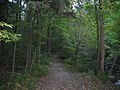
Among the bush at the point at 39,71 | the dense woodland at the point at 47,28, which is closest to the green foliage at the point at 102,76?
the dense woodland at the point at 47,28

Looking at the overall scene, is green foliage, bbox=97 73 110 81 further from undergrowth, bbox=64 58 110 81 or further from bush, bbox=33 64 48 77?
bush, bbox=33 64 48 77

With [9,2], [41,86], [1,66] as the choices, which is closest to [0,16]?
[9,2]

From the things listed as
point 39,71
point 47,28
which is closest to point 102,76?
point 39,71

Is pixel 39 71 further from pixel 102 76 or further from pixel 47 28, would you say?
pixel 102 76

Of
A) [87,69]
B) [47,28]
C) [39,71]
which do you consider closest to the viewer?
[39,71]

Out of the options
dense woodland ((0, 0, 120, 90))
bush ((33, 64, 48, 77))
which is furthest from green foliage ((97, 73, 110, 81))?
bush ((33, 64, 48, 77))

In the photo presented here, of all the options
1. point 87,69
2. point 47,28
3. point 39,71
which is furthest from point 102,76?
point 47,28

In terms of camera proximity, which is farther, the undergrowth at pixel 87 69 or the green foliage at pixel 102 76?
the undergrowth at pixel 87 69

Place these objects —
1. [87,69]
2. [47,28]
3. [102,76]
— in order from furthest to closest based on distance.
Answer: [87,69]
[47,28]
[102,76]

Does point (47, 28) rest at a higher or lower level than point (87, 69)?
higher

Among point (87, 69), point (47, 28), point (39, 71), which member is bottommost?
point (87, 69)

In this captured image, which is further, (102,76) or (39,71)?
(39,71)

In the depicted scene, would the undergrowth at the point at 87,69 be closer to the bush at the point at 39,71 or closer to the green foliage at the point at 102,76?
the green foliage at the point at 102,76

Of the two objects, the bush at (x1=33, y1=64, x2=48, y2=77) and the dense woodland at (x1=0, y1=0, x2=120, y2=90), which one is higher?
the dense woodland at (x1=0, y1=0, x2=120, y2=90)
